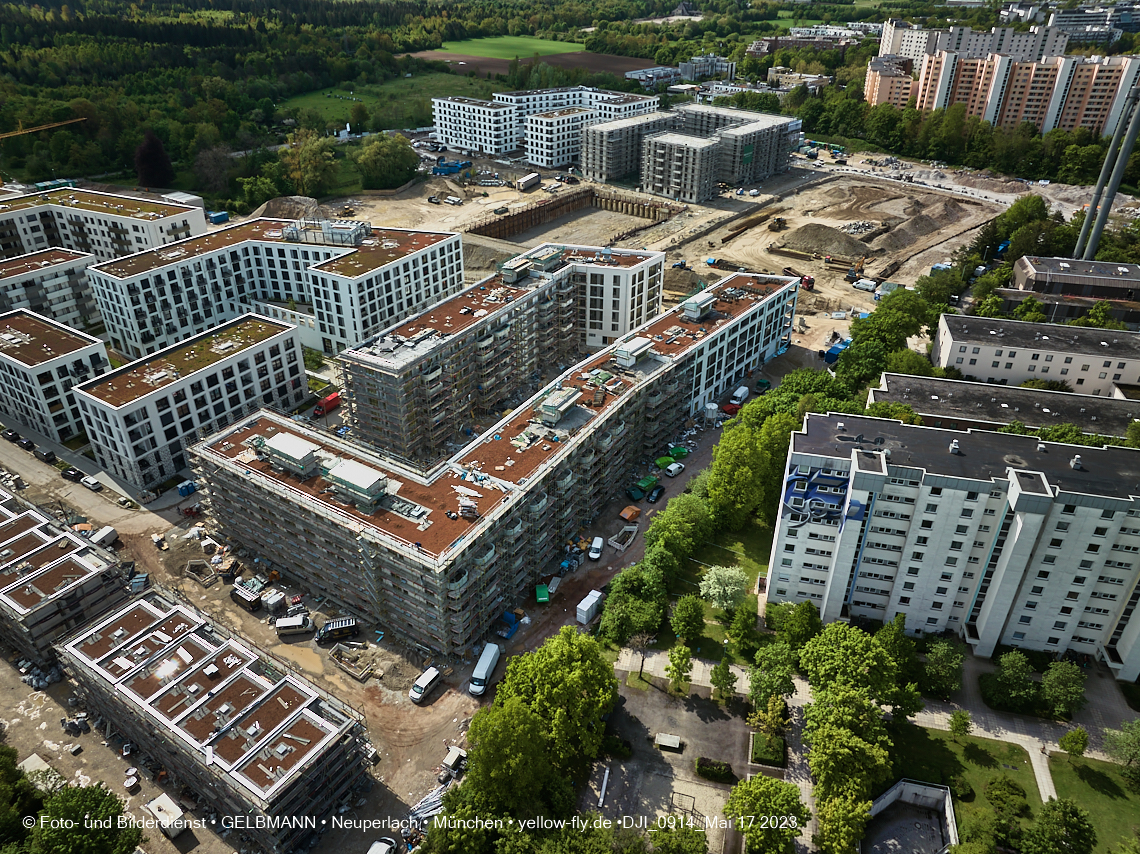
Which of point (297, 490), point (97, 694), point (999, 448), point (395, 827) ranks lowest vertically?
point (395, 827)

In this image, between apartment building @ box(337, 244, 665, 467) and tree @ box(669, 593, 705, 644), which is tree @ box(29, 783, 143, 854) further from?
apartment building @ box(337, 244, 665, 467)

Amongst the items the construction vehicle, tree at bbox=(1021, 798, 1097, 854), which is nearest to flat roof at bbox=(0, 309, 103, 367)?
tree at bbox=(1021, 798, 1097, 854)

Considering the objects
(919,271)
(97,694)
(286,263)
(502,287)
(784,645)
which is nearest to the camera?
(97,694)

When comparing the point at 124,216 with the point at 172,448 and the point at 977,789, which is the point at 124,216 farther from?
the point at 977,789

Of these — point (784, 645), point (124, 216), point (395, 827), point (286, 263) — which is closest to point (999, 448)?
point (784, 645)

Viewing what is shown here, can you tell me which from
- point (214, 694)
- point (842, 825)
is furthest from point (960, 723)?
point (214, 694)

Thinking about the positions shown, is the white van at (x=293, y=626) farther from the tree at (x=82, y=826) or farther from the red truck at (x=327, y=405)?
the red truck at (x=327, y=405)

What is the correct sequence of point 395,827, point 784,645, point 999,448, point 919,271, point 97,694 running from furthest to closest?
1. point 919,271
2. point 999,448
3. point 784,645
4. point 97,694
5. point 395,827
